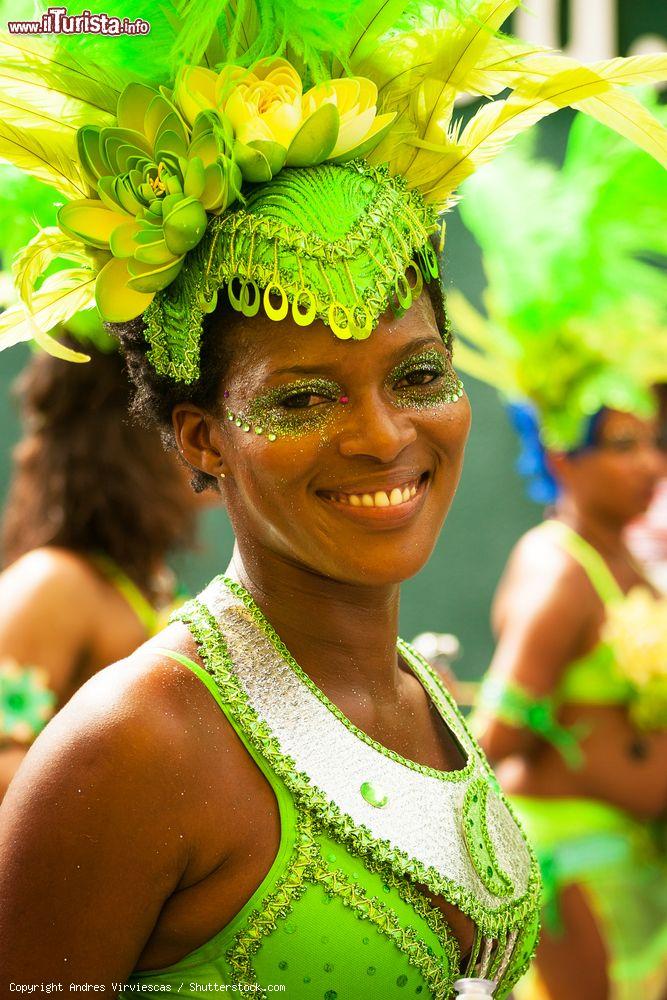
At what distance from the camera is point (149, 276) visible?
188 centimetres

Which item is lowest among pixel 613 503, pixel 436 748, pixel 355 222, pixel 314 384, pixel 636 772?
pixel 636 772

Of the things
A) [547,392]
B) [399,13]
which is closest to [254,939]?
[399,13]

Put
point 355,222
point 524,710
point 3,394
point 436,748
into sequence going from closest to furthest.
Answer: point 355,222 → point 436,748 → point 524,710 → point 3,394

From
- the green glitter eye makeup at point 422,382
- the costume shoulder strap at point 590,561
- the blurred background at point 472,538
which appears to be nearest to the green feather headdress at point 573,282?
the costume shoulder strap at point 590,561

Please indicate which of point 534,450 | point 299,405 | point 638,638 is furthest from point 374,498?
point 534,450

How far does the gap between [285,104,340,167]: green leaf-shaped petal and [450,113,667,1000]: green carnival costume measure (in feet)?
8.33

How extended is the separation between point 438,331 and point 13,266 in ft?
2.17

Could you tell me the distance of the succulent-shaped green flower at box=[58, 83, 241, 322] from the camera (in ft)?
6.09

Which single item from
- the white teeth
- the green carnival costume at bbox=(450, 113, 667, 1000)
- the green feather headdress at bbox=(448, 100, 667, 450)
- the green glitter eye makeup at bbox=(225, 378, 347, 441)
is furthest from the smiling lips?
the green carnival costume at bbox=(450, 113, 667, 1000)

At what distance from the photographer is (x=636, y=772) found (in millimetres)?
4648

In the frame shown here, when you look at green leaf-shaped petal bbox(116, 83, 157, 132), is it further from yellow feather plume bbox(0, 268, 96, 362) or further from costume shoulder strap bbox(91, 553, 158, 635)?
costume shoulder strap bbox(91, 553, 158, 635)

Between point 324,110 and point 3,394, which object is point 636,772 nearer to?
point 324,110

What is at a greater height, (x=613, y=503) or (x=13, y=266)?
(x=13, y=266)

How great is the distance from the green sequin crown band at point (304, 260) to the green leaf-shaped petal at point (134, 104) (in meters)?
0.18
